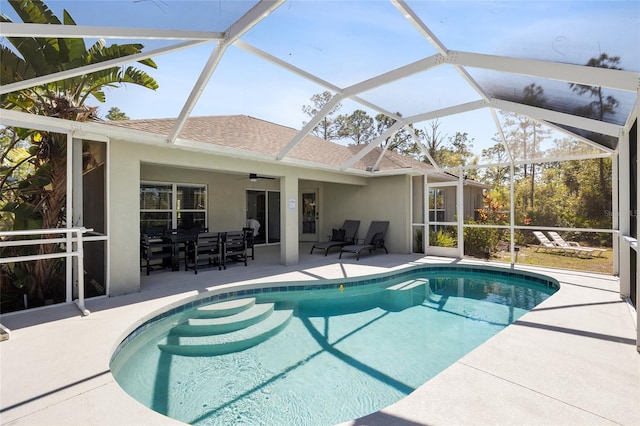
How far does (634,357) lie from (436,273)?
19.6ft

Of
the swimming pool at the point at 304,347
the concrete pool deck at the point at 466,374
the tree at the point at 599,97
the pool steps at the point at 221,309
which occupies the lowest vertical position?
the swimming pool at the point at 304,347

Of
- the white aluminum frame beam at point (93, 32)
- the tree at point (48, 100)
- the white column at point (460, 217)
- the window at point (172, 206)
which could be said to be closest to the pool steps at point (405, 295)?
the white column at point (460, 217)

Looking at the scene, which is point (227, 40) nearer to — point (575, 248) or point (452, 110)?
point (452, 110)

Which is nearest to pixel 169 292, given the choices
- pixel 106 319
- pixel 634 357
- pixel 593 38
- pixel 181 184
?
pixel 106 319

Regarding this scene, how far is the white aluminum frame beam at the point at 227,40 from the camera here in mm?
4039

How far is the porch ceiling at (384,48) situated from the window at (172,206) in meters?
3.49

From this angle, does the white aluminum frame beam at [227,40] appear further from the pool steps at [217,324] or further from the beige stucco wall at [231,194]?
the pool steps at [217,324]

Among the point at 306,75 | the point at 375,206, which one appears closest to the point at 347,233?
the point at 375,206

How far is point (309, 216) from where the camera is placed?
15.4 metres

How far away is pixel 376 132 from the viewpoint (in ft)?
96.3

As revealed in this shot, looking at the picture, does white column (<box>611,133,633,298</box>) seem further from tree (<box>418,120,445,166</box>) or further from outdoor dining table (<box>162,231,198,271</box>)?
tree (<box>418,120,445,166</box>)

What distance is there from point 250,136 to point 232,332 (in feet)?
22.0

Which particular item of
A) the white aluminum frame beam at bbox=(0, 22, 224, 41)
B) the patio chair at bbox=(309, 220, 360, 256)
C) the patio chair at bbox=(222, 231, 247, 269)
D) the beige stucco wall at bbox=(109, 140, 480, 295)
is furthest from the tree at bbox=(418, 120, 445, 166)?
the white aluminum frame beam at bbox=(0, 22, 224, 41)

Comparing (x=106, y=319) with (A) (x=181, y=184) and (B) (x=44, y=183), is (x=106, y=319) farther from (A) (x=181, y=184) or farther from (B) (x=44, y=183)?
(A) (x=181, y=184)
